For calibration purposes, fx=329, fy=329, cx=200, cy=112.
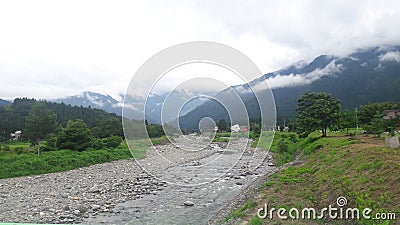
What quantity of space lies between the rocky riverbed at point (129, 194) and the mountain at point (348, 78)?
6645cm

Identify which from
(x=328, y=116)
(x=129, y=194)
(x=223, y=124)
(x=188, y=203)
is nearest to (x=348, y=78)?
(x=328, y=116)

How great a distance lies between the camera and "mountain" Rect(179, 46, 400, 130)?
10794cm

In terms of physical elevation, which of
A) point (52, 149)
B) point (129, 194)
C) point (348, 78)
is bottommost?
point (129, 194)

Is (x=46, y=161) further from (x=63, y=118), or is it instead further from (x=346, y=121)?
(x=63, y=118)

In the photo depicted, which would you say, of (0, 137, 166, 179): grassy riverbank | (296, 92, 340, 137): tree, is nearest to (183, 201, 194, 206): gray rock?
(0, 137, 166, 179): grassy riverbank

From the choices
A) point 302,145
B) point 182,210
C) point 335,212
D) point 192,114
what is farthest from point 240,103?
point 302,145

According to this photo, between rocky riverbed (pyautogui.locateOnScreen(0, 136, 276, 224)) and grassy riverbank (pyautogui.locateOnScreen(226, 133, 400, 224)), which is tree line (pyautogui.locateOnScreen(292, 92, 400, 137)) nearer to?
rocky riverbed (pyautogui.locateOnScreen(0, 136, 276, 224))

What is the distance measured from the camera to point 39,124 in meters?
26.4

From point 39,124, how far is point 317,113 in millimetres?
21887

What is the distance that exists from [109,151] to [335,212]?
24074 millimetres

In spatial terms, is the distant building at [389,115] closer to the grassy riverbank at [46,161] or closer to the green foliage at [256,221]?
the green foliage at [256,221]

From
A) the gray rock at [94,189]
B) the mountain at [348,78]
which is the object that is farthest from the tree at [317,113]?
the mountain at [348,78]

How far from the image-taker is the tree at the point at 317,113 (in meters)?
24.7

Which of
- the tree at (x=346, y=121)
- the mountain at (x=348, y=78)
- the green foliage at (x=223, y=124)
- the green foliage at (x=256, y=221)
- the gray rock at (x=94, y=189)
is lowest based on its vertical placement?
the gray rock at (x=94, y=189)
